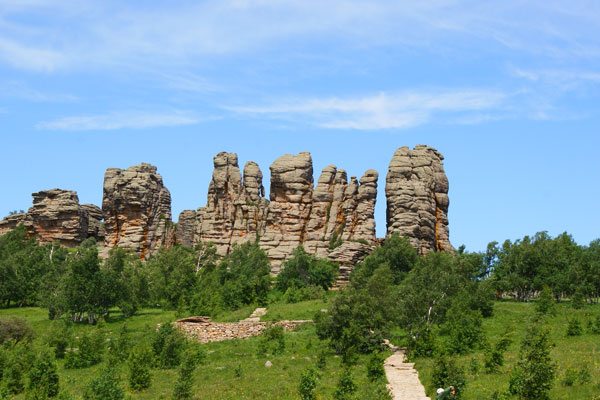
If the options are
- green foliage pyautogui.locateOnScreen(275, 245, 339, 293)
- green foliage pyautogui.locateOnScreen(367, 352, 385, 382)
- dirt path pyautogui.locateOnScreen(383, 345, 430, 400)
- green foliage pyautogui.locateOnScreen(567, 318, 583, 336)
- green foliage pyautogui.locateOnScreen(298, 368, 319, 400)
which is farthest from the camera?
green foliage pyautogui.locateOnScreen(275, 245, 339, 293)

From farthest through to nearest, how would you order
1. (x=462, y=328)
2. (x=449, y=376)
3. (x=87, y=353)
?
(x=87, y=353) → (x=462, y=328) → (x=449, y=376)

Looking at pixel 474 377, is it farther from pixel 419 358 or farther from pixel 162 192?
pixel 162 192

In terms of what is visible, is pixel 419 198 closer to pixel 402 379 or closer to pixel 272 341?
pixel 272 341

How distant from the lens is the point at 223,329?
59.2 meters

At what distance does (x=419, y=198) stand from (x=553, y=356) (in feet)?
159

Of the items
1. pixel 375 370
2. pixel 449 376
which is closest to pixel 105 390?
pixel 375 370

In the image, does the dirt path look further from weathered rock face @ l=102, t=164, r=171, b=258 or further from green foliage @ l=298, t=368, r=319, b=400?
weathered rock face @ l=102, t=164, r=171, b=258

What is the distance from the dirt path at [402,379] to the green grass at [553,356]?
45 cm

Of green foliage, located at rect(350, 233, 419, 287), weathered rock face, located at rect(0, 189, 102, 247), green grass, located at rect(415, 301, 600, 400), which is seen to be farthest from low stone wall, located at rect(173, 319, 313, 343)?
weathered rock face, located at rect(0, 189, 102, 247)

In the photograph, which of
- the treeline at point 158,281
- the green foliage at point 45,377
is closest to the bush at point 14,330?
the treeline at point 158,281

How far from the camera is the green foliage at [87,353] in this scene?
4691 cm

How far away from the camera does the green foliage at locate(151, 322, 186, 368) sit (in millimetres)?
45500

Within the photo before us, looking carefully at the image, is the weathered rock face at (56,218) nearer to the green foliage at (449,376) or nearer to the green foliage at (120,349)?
the green foliage at (120,349)

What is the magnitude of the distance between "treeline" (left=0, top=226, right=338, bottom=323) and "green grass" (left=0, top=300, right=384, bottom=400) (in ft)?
9.82
